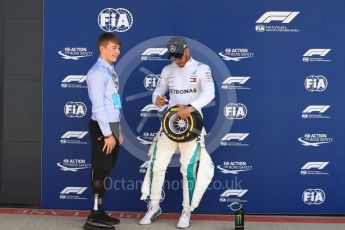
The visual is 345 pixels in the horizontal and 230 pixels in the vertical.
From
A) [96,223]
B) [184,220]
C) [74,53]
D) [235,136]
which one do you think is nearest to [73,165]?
[96,223]

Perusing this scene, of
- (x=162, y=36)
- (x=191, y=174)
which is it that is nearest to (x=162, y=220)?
(x=191, y=174)

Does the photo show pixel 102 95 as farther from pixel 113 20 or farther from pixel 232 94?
pixel 232 94

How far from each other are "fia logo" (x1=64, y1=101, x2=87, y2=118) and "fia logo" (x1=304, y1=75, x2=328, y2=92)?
7.14ft

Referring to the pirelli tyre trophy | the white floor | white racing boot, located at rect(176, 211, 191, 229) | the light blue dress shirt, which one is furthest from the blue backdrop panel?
the light blue dress shirt

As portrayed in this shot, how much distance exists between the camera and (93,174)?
4.64m

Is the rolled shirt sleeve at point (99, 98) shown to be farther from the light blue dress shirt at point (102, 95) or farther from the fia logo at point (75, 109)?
the fia logo at point (75, 109)

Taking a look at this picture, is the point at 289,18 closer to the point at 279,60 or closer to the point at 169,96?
the point at 279,60

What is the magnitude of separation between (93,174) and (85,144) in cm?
74

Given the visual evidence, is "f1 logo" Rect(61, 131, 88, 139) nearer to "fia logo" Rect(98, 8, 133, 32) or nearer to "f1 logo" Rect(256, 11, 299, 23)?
"fia logo" Rect(98, 8, 133, 32)

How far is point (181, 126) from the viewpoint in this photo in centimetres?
464

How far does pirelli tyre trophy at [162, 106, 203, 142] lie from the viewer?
4.61 m

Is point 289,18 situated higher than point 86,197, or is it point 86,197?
point 289,18

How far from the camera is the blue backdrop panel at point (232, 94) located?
5.14 meters

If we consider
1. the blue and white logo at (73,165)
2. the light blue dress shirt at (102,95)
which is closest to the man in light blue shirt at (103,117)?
the light blue dress shirt at (102,95)
